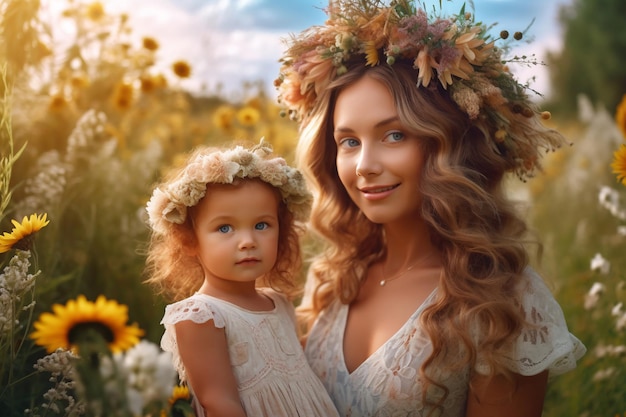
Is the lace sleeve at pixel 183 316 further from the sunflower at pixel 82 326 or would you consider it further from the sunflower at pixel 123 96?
the sunflower at pixel 123 96

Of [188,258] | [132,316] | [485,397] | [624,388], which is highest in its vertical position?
[188,258]

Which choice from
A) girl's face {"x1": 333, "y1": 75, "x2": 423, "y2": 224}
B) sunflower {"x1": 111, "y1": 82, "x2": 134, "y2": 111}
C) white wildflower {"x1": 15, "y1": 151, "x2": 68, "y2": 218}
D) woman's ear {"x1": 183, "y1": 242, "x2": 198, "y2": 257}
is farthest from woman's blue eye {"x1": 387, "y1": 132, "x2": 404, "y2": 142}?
sunflower {"x1": 111, "y1": 82, "x2": 134, "y2": 111}

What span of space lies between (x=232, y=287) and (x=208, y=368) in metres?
0.29

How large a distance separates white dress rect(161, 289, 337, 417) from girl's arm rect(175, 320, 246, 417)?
0.10 ft

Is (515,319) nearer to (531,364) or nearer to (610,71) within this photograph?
(531,364)

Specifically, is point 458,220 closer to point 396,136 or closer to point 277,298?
point 396,136

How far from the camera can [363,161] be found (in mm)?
2227

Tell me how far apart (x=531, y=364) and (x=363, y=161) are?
2.65 ft

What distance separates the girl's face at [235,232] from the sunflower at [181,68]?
2496mm

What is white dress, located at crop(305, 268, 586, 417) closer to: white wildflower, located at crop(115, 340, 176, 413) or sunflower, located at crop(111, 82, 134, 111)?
white wildflower, located at crop(115, 340, 176, 413)

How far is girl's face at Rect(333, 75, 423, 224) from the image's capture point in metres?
2.23

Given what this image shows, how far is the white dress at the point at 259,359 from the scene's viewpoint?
194cm

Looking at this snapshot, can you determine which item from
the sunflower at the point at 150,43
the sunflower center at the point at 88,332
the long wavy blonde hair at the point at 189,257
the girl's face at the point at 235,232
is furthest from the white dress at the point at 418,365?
the sunflower at the point at 150,43

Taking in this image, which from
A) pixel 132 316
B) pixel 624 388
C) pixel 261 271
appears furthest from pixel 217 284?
pixel 624 388
